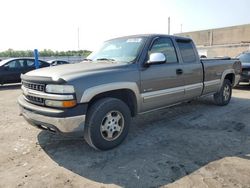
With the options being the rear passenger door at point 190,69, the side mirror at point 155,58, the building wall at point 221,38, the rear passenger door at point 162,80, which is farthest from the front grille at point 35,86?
the building wall at point 221,38

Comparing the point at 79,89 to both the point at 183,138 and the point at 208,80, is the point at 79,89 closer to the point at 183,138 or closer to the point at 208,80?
the point at 183,138

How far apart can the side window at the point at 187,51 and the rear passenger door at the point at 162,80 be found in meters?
0.30

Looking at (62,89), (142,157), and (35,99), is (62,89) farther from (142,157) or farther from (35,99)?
(142,157)

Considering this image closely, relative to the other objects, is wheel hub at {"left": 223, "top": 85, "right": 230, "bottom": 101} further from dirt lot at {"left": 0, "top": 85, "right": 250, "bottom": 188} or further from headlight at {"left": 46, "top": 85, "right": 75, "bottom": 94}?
headlight at {"left": 46, "top": 85, "right": 75, "bottom": 94}

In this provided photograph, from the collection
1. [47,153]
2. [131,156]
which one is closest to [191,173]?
[131,156]

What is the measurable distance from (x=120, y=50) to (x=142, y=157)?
2.12 meters

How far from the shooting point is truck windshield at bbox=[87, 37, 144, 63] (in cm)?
452

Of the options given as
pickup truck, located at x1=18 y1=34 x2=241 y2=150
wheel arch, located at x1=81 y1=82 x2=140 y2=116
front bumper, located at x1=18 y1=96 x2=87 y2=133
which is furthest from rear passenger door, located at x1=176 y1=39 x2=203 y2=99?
front bumper, located at x1=18 y1=96 x2=87 y2=133

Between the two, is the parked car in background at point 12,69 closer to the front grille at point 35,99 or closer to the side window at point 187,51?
the front grille at point 35,99

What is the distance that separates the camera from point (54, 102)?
11.5 feet

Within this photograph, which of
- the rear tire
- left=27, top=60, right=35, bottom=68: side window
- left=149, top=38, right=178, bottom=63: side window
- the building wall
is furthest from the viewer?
the building wall

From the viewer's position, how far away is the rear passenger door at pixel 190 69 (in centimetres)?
538

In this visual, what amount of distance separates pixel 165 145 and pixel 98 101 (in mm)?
1391

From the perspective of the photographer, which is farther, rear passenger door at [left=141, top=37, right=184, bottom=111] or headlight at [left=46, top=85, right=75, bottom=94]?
rear passenger door at [left=141, top=37, right=184, bottom=111]
